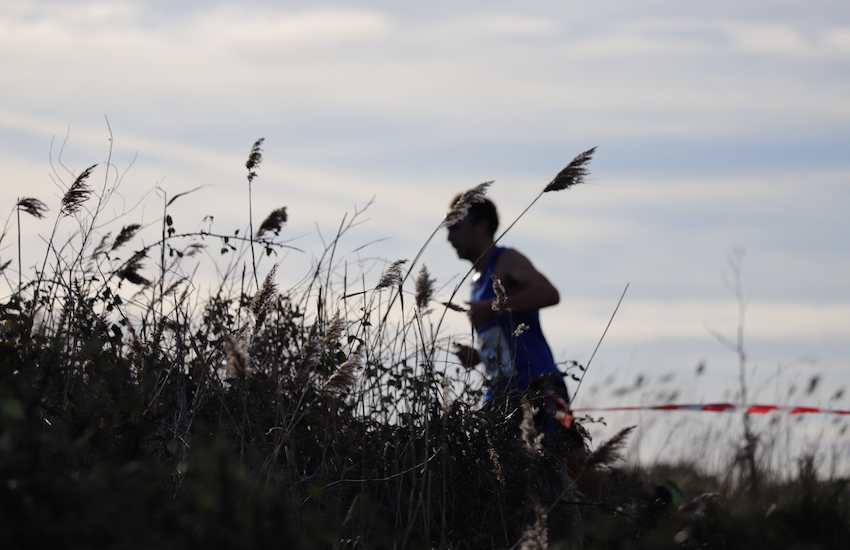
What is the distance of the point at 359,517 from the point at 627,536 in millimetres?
1067

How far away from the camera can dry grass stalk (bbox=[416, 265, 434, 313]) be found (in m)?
3.53

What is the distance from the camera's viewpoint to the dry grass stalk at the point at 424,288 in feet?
11.6

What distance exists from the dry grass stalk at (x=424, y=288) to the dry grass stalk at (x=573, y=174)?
0.61m

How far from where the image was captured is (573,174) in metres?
3.61

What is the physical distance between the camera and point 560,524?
354 centimetres

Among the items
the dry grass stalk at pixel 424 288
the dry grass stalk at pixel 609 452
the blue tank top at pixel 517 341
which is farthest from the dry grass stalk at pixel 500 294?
the dry grass stalk at pixel 609 452

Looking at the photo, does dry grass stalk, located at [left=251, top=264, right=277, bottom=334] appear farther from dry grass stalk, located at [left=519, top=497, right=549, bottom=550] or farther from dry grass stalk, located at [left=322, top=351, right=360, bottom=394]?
dry grass stalk, located at [left=519, top=497, right=549, bottom=550]

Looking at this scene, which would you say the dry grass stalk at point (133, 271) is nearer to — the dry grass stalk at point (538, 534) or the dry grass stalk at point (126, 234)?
the dry grass stalk at point (126, 234)

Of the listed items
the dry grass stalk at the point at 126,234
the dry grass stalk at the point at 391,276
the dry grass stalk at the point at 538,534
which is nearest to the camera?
the dry grass stalk at the point at 538,534

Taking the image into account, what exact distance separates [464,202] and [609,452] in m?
1.56

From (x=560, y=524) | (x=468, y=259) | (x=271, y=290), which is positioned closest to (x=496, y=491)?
(x=560, y=524)

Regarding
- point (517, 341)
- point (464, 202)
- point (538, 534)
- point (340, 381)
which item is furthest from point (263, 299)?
point (517, 341)

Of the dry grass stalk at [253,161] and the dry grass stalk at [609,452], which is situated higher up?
the dry grass stalk at [253,161]

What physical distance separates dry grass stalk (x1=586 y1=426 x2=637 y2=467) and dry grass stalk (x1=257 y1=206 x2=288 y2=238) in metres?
2.02
